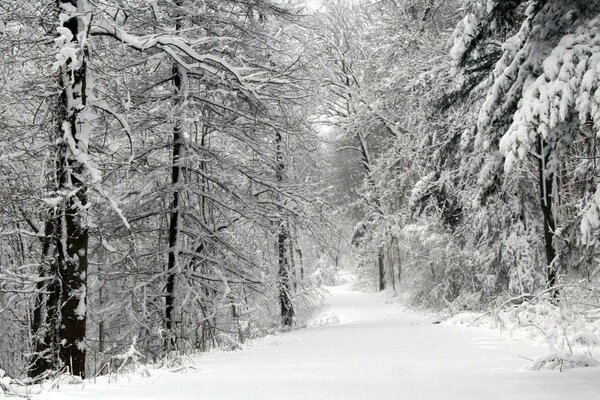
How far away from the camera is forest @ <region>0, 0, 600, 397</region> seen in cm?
470

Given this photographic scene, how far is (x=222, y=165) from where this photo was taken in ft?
30.0

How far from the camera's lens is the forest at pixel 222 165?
4703 mm

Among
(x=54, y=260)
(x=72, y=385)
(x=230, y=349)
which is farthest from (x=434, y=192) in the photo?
(x=72, y=385)

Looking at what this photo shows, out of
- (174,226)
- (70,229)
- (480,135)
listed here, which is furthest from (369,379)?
(174,226)

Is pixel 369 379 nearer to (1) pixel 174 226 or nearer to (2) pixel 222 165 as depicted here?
(1) pixel 174 226

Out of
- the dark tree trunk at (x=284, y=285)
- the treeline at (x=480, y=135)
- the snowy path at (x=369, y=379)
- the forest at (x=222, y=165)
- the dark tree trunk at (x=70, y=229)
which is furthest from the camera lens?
the dark tree trunk at (x=284, y=285)

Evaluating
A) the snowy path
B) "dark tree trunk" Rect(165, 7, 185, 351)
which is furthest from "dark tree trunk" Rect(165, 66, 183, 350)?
the snowy path

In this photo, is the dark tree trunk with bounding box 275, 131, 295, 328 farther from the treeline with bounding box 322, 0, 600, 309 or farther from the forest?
the treeline with bounding box 322, 0, 600, 309

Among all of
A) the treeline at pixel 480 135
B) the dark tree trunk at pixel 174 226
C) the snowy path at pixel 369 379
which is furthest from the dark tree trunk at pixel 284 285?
the snowy path at pixel 369 379

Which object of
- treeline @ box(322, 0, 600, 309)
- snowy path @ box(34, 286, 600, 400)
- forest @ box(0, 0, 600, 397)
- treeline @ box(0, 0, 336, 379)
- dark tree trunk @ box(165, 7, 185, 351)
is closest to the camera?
snowy path @ box(34, 286, 600, 400)

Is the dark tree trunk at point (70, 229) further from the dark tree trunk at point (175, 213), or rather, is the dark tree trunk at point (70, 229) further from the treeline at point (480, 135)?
the treeline at point (480, 135)

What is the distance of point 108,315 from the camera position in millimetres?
8734

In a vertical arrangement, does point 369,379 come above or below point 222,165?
below

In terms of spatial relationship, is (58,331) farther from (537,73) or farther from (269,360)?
(537,73)
